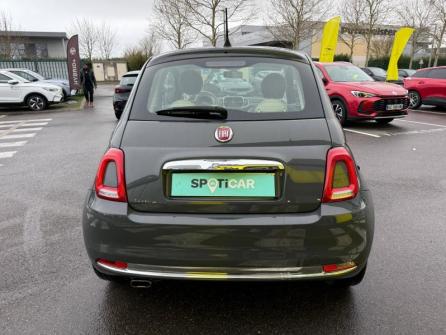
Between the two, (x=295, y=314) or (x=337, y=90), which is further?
(x=337, y=90)

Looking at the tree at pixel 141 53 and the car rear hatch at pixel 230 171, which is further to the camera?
the tree at pixel 141 53

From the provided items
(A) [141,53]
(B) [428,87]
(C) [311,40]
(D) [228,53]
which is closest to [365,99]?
(B) [428,87]

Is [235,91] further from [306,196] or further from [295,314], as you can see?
[295,314]

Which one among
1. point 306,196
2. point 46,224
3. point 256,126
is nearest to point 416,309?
point 306,196

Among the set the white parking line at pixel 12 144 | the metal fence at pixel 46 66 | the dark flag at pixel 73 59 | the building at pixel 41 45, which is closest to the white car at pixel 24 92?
the dark flag at pixel 73 59

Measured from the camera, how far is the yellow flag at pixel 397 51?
2056 cm

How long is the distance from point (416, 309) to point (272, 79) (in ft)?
5.86

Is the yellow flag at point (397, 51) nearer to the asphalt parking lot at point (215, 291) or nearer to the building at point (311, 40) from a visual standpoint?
the building at point (311, 40)

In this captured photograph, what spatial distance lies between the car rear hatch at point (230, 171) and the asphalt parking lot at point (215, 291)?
80 cm

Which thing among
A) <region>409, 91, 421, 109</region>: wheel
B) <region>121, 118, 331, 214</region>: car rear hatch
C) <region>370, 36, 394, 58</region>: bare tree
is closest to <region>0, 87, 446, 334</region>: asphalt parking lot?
<region>121, 118, 331, 214</region>: car rear hatch

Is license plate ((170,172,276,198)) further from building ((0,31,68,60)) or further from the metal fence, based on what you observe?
building ((0,31,68,60))

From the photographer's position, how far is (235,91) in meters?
2.59

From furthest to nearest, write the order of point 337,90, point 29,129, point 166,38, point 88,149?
point 166,38
point 29,129
point 337,90
point 88,149

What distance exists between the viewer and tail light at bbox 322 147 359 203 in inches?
82.4
